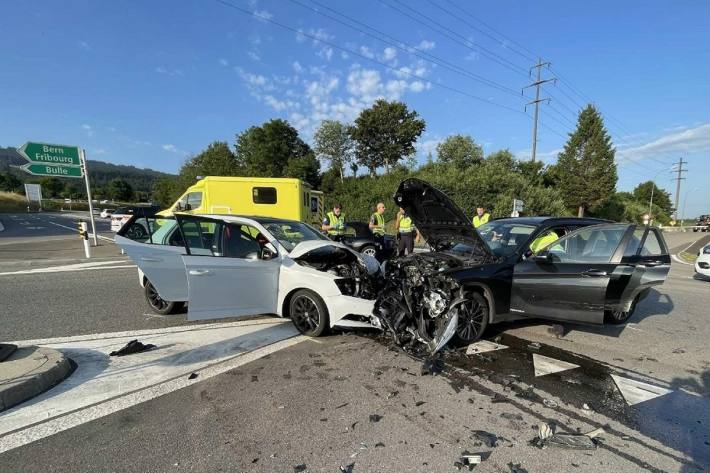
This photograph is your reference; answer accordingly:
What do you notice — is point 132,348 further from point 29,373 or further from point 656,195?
point 656,195

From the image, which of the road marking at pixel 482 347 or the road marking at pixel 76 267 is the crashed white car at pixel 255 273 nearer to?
the road marking at pixel 482 347

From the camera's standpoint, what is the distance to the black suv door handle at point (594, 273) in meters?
4.27

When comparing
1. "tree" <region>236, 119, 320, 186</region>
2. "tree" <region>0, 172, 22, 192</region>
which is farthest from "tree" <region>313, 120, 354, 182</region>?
"tree" <region>0, 172, 22, 192</region>

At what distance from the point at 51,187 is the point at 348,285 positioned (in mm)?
128308

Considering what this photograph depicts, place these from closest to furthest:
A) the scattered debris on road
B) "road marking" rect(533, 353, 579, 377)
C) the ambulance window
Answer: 1. "road marking" rect(533, 353, 579, 377)
2. the scattered debris on road
3. the ambulance window

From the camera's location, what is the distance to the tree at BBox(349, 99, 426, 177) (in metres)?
39.8

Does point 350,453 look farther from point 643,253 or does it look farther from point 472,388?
point 643,253

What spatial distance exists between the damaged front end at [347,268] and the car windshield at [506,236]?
1.69 meters

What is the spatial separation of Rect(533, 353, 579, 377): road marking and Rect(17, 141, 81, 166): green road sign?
13941mm

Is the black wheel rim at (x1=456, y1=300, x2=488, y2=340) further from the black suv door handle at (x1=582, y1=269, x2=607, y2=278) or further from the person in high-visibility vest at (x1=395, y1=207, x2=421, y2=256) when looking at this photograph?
the person in high-visibility vest at (x1=395, y1=207, x2=421, y2=256)

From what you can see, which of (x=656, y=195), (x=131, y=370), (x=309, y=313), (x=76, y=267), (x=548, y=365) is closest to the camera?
(x=131, y=370)

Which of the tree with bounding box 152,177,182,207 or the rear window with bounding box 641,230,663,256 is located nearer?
the rear window with bounding box 641,230,663,256

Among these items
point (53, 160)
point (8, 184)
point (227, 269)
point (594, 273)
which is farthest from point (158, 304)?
point (8, 184)

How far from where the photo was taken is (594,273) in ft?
14.1
